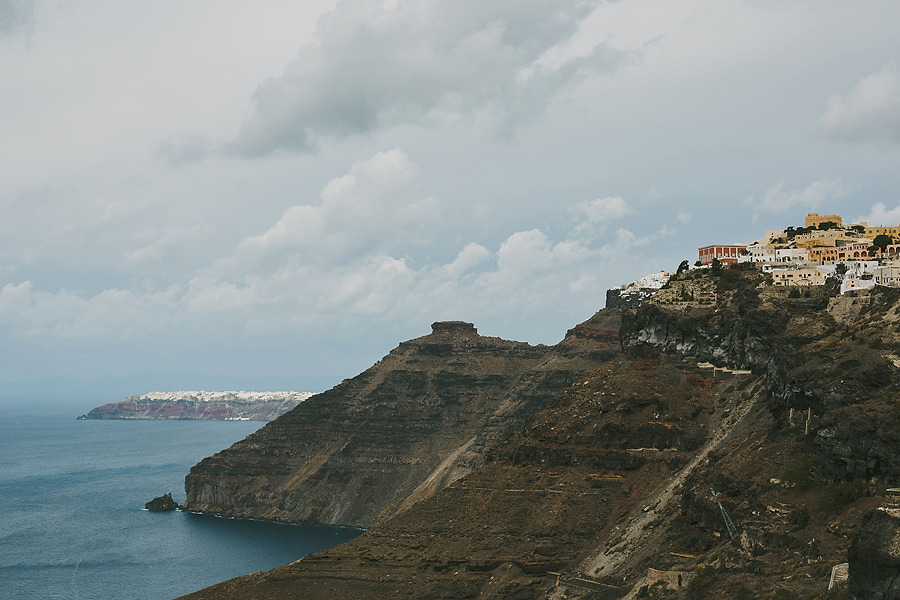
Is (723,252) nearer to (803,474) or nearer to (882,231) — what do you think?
(882,231)

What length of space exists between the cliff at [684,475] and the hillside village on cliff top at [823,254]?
2.94 meters

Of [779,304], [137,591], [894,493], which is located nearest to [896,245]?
[779,304]

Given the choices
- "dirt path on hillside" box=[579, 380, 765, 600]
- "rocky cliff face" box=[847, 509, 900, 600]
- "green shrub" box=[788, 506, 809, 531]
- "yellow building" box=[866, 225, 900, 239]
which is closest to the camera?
"rocky cliff face" box=[847, 509, 900, 600]

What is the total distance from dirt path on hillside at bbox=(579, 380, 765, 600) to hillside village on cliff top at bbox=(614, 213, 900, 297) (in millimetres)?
15856

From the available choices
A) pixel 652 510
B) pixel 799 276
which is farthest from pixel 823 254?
pixel 652 510

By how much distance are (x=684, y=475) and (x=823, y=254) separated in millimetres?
36272

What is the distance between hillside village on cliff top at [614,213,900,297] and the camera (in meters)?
101

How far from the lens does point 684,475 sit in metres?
96.9

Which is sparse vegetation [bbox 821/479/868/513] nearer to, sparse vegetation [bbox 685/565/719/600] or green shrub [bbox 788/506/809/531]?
green shrub [bbox 788/506/809/531]

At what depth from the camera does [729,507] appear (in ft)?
258

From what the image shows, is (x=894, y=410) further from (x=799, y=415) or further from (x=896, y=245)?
(x=896, y=245)

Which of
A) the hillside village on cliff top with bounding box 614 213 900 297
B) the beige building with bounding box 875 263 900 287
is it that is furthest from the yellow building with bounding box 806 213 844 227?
the beige building with bounding box 875 263 900 287

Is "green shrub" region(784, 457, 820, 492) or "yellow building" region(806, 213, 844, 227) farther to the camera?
"yellow building" region(806, 213, 844, 227)

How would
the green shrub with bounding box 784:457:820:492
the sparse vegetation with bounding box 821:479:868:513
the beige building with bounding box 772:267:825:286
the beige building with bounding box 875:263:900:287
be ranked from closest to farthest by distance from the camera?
the sparse vegetation with bounding box 821:479:868:513, the green shrub with bounding box 784:457:820:492, the beige building with bounding box 875:263:900:287, the beige building with bounding box 772:267:825:286
